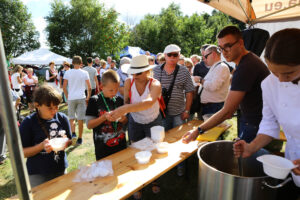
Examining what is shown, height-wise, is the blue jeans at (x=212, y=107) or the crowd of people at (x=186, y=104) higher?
the crowd of people at (x=186, y=104)

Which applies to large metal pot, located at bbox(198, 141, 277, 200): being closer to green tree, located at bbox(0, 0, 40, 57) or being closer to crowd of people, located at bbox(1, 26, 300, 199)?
crowd of people, located at bbox(1, 26, 300, 199)

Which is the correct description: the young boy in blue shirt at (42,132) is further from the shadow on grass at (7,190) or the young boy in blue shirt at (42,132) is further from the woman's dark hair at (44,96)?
the shadow on grass at (7,190)

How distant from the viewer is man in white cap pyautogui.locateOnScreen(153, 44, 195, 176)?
289 cm

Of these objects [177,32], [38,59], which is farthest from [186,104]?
[177,32]

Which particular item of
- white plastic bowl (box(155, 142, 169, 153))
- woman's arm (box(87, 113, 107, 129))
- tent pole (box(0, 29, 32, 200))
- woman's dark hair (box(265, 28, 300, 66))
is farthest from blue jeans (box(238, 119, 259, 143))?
tent pole (box(0, 29, 32, 200))

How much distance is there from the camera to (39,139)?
1676 mm

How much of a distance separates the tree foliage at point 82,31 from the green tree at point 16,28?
3541 millimetres

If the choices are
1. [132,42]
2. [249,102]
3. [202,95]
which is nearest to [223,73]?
[202,95]

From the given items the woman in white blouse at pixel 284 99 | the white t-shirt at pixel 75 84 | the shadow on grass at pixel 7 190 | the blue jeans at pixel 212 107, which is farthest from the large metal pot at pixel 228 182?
the white t-shirt at pixel 75 84

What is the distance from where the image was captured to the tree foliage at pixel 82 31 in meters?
22.0

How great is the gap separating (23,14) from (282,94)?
29.6 meters

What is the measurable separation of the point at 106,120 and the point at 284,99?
1651 millimetres

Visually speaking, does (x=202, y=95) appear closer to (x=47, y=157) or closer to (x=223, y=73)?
(x=223, y=73)

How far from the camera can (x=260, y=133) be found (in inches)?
55.0
